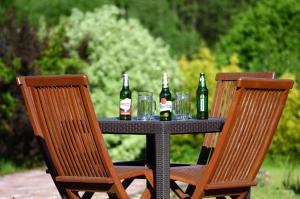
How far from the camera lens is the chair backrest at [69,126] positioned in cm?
487

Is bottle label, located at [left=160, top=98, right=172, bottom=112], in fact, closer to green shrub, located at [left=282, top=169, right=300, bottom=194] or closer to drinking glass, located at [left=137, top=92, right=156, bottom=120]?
drinking glass, located at [left=137, top=92, right=156, bottom=120]

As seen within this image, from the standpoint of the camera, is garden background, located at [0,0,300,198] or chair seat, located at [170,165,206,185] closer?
chair seat, located at [170,165,206,185]

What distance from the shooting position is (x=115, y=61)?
42.9 feet

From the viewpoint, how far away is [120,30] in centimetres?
1362

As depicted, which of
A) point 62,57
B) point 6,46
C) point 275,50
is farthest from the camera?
point 275,50

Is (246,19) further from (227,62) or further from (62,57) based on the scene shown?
(62,57)

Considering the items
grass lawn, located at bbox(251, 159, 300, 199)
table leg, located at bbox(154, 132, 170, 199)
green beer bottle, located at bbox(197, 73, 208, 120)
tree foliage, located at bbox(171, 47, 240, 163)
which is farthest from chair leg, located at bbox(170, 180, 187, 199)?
tree foliage, located at bbox(171, 47, 240, 163)

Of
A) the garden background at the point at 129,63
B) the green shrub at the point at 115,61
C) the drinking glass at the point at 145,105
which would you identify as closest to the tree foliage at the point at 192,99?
the garden background at the point at 129,63

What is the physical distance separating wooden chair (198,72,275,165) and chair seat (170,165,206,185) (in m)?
0.50

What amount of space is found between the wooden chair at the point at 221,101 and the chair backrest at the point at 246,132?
3.31 ft

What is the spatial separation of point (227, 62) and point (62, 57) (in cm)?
475

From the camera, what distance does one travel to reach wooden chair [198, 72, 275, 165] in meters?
6.15

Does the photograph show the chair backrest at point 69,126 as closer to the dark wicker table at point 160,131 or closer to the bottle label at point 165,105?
the dark wicker table at point 160,131

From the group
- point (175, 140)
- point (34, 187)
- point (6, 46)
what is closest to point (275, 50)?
point (175, 140)
